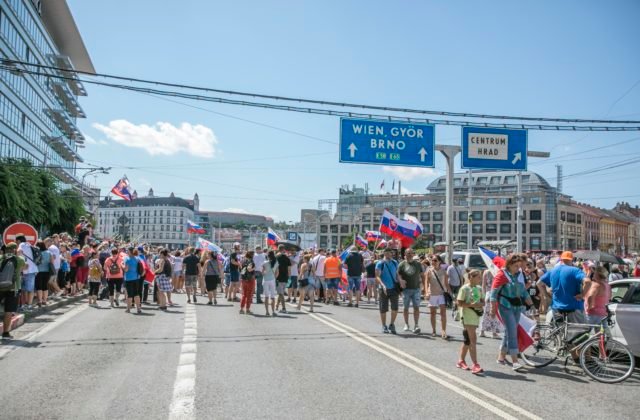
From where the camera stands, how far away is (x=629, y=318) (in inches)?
341

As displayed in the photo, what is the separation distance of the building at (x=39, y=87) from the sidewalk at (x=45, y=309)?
13.9m

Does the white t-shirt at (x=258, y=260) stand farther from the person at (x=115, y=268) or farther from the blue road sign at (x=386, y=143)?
the blue road sign at (x=386, y=143)

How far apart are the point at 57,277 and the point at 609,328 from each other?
1590cm

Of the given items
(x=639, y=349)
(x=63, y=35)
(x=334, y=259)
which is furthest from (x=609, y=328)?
(x=63, y=35)

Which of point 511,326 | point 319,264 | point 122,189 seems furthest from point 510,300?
point 122,189

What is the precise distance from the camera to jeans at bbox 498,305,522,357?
8.52 metres

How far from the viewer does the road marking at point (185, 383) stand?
5.93 metres

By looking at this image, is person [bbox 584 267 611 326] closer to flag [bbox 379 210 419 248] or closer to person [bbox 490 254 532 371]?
person [bbox 490 254 532 371]

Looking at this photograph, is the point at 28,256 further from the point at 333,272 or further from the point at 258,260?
the point at 333,272

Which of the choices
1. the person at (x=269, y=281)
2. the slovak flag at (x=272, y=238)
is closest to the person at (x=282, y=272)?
the person at (x=269, y=281)

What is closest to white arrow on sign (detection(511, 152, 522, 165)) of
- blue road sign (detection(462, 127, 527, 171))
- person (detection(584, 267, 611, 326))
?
blue road sign (detection(462, 127, 527, 171))

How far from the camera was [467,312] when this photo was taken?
8.43 metres

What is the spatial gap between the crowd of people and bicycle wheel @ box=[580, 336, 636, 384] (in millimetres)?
942

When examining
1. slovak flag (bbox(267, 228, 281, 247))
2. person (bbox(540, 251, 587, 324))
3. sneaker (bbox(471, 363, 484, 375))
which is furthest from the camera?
slovak flag (bbox(267, 228, 281, 247))
